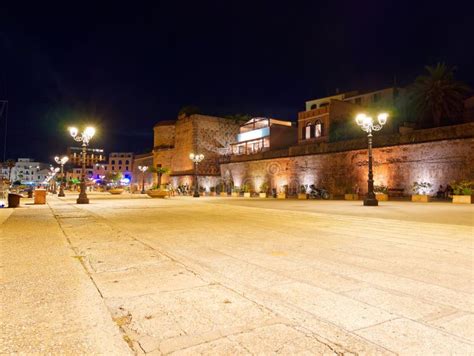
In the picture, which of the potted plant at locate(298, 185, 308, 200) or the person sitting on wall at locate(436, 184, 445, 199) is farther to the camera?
the potted plant at locate(298, 185, 308, 200)

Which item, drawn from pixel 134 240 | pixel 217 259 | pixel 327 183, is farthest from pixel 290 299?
pixel 327 183

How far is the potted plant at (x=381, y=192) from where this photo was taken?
74.8ft

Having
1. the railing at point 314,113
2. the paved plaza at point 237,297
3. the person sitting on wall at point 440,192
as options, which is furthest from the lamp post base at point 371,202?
the railing at point 314,113

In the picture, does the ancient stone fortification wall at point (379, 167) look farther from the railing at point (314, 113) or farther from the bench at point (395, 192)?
the railing at point (314, 113)

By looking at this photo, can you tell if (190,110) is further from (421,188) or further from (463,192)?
(463,192)

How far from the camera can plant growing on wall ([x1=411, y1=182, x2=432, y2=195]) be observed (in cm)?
2186

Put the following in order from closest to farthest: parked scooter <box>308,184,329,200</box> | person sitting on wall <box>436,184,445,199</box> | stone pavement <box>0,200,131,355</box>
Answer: stone pavement <box>0,200,131,355</box>, person sitting on wall <box>436,184,445,199</box>, parked scooter <box>308,184,329,200</box>

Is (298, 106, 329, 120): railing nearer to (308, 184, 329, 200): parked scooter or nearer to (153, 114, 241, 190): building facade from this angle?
(308, 184, 329, 200): parked scooter

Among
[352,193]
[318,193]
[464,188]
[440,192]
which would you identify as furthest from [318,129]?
[464,188]

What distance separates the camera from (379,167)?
81.3 ft

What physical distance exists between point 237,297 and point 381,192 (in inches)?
892

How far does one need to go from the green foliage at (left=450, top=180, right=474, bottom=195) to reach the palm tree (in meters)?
11.4

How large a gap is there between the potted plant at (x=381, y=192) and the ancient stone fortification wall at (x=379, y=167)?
1.49 feet

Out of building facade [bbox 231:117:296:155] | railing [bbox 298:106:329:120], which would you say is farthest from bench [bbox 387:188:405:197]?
building facade [bbox 231:117:296:155]
